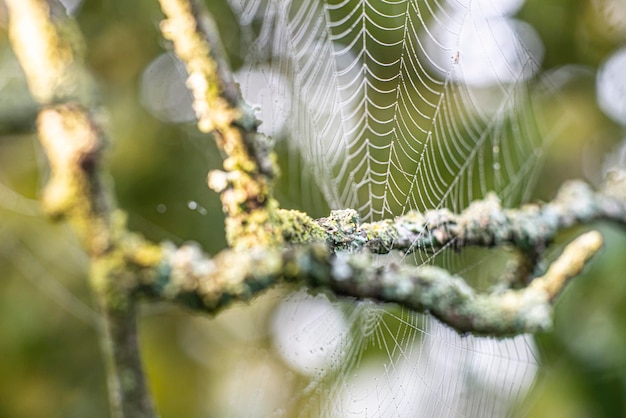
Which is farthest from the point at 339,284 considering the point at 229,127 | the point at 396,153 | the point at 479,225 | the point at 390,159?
the point at 396,153

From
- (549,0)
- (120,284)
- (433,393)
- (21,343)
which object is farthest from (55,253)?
(120,284)

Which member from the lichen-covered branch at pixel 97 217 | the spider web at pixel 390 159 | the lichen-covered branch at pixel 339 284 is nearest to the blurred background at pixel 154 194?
the spider web at pixel 390 159

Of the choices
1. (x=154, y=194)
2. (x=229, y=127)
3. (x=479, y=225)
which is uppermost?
(x=229, y=127)

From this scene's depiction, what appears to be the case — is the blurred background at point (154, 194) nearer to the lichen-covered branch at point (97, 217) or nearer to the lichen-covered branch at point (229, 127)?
the lichen-covered branch at point (229, 127)

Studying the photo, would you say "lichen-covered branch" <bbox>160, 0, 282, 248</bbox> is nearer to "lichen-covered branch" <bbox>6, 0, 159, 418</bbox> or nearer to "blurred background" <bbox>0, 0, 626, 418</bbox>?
"lichen-covered branch" <bbox>6, 0, 159, 418</bbox>

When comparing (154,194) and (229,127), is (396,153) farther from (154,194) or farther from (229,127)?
(154,194)
